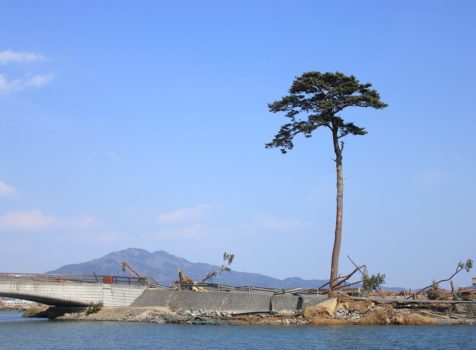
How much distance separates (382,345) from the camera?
37062mm

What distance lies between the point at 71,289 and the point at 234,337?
2153cm

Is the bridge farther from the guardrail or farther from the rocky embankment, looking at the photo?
the rocky embankment

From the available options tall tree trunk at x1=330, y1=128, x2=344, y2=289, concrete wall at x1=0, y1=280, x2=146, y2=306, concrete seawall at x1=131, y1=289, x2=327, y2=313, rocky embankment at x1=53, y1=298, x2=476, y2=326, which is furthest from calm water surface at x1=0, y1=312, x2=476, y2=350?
tall tree trunk at x1=330, y1=128, x2=344, y2=289

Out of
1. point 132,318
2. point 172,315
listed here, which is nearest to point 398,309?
point 172,315

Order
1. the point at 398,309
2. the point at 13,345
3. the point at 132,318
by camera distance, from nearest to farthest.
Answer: the point at 13,345
the point at 398,309
the point at 132,318

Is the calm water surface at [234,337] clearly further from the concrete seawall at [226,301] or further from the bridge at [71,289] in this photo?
the bridge at [71,289]

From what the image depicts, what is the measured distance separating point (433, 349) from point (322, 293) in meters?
18.4

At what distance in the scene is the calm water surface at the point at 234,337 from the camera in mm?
38000

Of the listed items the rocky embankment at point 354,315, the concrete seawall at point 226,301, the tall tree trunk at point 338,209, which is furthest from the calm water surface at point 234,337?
the tall tree trunk at point 338,209

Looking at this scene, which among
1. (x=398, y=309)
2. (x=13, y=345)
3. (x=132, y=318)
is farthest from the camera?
(x=132, y=318)

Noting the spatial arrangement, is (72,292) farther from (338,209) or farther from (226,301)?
(338,209)

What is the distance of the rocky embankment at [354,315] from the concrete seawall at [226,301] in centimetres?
111

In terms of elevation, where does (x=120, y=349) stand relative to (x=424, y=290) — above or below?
below

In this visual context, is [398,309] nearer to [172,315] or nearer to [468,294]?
[468,294]
